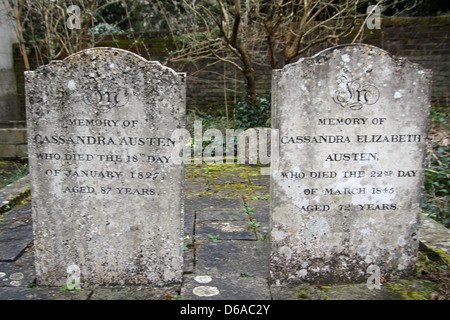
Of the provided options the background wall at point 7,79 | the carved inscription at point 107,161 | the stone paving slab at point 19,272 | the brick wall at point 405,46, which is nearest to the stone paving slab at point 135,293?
the stone paving slab at point 19,272

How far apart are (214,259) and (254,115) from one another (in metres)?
4.92

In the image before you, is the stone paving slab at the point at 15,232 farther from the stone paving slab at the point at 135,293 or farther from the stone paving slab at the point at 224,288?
the stone paving slab at the point at 224,288

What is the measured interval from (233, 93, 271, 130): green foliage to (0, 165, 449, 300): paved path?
3042mm

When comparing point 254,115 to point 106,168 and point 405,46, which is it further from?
point 106,168

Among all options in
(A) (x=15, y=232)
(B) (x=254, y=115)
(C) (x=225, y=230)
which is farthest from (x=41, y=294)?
(B) (x=254, y=115)

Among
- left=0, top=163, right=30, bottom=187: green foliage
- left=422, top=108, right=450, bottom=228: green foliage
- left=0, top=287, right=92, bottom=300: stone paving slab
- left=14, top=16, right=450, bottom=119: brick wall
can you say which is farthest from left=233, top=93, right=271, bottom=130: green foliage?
left=0, top=287, right=92, bottom=300: stone paving slab

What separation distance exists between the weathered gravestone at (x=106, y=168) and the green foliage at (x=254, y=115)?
5030 mm

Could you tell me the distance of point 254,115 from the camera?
7523mm

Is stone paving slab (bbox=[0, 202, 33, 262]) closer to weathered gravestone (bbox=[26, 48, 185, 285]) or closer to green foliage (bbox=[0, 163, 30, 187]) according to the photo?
weathered gravestone (bbox=[26, 48, 185, 285])

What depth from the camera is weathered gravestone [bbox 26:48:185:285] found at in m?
2.45

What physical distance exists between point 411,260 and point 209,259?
147cm

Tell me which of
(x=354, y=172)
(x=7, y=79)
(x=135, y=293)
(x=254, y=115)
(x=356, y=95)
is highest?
(x=7, y=79)

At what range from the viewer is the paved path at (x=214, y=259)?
2.49 m
